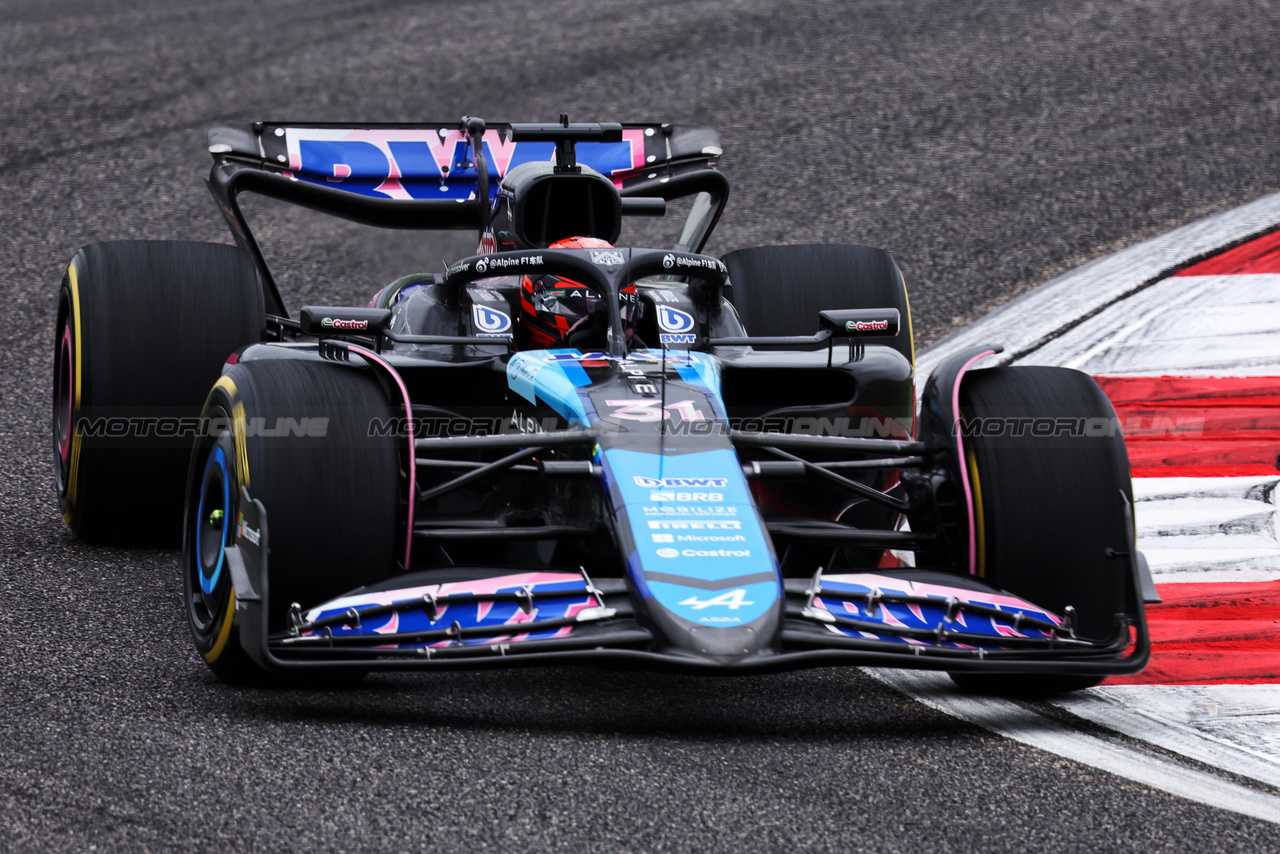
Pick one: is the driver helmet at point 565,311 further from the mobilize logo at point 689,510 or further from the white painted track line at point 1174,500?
the white painted track line at point 1174,500

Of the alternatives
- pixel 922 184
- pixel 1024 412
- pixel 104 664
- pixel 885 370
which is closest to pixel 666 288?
pixel 885 370

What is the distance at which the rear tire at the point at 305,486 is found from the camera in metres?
4.13

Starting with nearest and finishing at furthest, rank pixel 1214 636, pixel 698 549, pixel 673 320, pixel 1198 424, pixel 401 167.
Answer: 1. pixel 698 549
2. pixel 1214 636
3. pixel 673 320
4. pixel 401 167
5. pixel 1198 424

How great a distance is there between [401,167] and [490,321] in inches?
75.0

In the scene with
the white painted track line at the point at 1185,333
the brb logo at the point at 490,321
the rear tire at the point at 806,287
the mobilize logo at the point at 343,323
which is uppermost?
the mobilize logo at the point at 343,323

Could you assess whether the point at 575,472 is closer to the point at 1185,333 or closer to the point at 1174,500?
the point at 1174,500

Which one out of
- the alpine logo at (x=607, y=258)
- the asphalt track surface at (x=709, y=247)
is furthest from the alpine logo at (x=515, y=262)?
the asphalt track surface at (x=709, y=247)

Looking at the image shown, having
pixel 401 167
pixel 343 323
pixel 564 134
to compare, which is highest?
pixel 564 134

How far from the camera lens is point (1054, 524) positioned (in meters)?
4.45

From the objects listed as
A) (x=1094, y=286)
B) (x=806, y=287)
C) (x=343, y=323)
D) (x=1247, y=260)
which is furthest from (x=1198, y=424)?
(x=343, y=323)

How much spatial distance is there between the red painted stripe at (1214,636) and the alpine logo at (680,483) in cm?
146

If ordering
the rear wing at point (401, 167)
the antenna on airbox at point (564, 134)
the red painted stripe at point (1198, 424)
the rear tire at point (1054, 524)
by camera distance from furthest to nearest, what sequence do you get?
the rear wing at point (401, 167) < the red painted stripe at point (1198, 424) < the antenna on airbox at point (564, 134) < the rear tire at point (1054, 524)

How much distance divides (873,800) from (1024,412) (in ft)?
4.88

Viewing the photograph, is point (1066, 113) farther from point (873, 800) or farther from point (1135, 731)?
point (873, 800)
